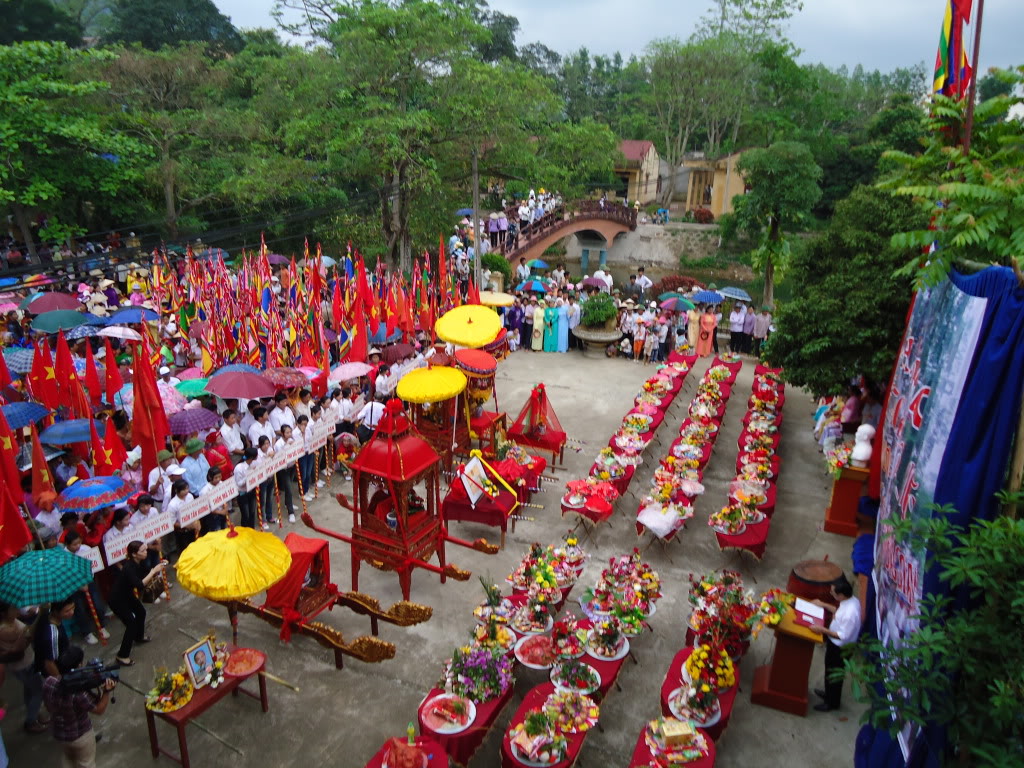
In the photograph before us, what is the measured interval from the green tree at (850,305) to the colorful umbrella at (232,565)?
7613 mm

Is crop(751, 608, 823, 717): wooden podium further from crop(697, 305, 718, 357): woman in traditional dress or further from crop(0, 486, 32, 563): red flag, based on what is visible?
crop(697, 305, 718, 357): woman in traditional dress

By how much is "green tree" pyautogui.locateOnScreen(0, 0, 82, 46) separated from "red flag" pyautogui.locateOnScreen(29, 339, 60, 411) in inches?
1025

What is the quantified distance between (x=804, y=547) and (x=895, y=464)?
3.81 m

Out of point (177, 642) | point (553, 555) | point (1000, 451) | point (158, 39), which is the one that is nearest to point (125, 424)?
point (177, 642)

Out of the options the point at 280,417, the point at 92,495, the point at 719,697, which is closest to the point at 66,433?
the point at 92,495

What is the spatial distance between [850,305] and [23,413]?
11371 mm

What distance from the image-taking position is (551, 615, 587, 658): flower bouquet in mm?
6969

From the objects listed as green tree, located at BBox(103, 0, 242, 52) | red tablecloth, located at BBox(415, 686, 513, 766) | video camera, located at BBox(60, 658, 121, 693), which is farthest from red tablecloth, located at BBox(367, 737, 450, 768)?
green tree, located at BBox(103, 0, 242, 52)

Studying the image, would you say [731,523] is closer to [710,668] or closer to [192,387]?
[710,668]

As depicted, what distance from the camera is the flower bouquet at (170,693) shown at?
20.4 ft

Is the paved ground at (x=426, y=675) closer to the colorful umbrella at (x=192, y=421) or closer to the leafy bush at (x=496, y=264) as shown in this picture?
the colorful umbrella at (x=192, y=421)

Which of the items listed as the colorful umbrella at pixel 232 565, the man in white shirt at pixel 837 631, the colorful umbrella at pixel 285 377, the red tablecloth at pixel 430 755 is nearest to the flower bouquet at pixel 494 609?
the red tablecloth at pixel 430 755

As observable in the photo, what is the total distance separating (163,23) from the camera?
37.9 meters

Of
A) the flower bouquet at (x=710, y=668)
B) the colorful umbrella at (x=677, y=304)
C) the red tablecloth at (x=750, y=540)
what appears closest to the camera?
the flower bouquet at (x=710, y=668)
